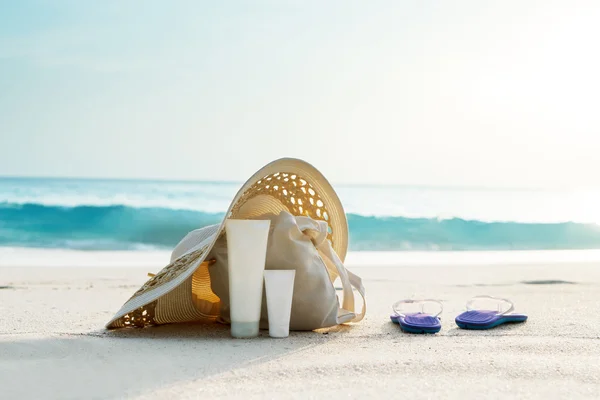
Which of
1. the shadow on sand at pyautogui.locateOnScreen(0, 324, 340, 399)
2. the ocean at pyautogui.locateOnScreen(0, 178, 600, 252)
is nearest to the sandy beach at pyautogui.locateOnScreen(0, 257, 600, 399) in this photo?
the shadow on sand at pyautogui.locateOnScreen(0, 324, 340, 399)

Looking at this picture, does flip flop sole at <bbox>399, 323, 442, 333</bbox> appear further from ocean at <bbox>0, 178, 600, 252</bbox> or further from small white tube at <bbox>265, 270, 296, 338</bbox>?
ocean at <bbox>0, 178, 600, 252</bbox>

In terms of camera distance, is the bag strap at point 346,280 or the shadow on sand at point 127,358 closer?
the shadow on sand at point 127,358

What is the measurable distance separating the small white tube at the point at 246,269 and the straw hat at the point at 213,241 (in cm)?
9

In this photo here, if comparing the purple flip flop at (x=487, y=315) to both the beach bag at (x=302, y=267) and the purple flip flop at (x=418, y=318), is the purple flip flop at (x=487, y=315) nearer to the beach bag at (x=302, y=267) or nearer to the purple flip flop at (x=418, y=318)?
the purple flip flop at (x=418, y=318)

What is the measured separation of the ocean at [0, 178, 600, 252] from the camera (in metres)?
12.7

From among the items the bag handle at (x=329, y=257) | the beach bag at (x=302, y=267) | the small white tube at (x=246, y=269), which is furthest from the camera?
the bag handle at (x=329, y=257)

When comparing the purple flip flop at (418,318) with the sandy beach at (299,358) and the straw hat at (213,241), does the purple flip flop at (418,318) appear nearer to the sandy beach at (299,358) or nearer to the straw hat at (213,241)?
the sandy beach at (299,358)

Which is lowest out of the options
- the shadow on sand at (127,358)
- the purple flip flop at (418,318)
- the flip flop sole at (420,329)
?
the shadow on sand at (127,358)

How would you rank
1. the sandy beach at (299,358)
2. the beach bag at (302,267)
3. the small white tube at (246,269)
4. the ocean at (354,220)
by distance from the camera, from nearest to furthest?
the sandy beach at (299,358), the small white tube at (246,269), the beach bag at (302,267), the ocean at (354,220)

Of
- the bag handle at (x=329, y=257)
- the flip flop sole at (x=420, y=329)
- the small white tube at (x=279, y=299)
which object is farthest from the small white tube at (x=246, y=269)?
the flip flop sole at (x=420, y=329)

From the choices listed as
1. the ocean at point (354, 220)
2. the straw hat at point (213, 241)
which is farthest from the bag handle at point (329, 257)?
the ocean at point (354, 220)

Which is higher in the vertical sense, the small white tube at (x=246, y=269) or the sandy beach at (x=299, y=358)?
the small white tube at (x=246, y=269)

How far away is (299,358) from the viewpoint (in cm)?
253

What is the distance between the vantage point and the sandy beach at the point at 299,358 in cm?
209
